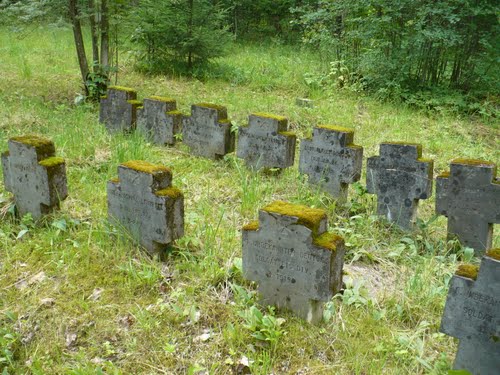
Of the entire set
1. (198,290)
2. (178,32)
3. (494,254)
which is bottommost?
(198,290)

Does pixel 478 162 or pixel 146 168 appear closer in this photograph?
pixel 146 168

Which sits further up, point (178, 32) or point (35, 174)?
point (178, 32)

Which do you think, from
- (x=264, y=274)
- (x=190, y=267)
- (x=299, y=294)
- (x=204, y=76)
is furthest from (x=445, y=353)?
(x=204, y=76)

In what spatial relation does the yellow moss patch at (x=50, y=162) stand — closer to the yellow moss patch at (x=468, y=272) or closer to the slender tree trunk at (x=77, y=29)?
the yellow moss patch at (x=468, y=272)

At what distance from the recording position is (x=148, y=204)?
414cm

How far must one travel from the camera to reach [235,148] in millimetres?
7188

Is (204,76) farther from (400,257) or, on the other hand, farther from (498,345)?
(498,345)

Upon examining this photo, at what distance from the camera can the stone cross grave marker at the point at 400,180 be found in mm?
5000

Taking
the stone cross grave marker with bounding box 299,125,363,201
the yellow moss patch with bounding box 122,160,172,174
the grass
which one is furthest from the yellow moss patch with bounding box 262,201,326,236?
the stone cross grave marker with bounding box 299,125,363,201

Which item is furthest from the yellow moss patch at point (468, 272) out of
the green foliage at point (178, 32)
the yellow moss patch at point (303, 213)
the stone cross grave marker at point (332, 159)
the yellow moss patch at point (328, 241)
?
the green foliage at point (178, 32)

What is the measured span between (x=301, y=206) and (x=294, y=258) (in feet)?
1.22

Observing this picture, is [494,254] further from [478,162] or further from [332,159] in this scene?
[332,159]

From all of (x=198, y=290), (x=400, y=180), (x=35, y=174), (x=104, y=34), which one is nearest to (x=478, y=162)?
(x=400, y=180)

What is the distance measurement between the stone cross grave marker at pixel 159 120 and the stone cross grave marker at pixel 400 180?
3.15 m
